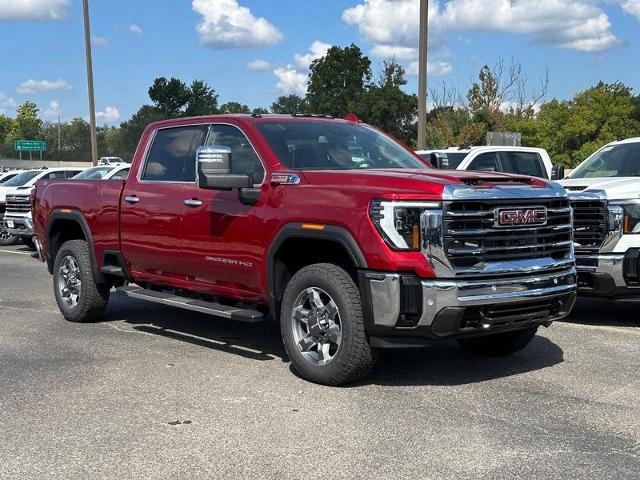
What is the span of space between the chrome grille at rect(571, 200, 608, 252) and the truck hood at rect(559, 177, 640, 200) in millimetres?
182

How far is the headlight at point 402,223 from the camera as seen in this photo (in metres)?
5.26

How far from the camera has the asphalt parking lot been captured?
14.0ft

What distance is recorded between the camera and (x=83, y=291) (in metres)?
8.24

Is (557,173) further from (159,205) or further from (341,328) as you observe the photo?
(341,328)

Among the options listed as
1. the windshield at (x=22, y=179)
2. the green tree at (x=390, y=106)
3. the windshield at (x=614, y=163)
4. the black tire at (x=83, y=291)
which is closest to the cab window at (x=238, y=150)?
the black tire at (x=83, y=291)

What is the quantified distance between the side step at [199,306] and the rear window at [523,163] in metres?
7.75

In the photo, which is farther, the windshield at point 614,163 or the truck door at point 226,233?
the windshield at point 614,163

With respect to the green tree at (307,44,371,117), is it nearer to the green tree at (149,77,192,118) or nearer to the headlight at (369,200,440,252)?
the green tree at (149,77,192,118)

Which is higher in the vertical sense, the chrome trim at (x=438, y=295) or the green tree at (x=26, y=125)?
the green tree at (x=26, y=125)

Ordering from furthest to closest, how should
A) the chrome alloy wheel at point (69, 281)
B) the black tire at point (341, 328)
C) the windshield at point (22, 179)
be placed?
1. the windshield at point (22, 179)
2. the chrome alloy wheel at point (69, 281)
3. the black tire at point (341, 328)

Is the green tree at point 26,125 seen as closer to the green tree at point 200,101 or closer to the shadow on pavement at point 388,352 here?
the green tree at point 200,101

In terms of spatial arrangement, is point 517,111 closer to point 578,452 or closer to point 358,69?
point 358,69

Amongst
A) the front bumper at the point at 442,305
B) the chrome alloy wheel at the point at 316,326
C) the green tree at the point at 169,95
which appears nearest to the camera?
the front bumper at the point at 442,305

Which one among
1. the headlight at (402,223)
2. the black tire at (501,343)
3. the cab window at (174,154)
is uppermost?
the cab window at (174,154)
